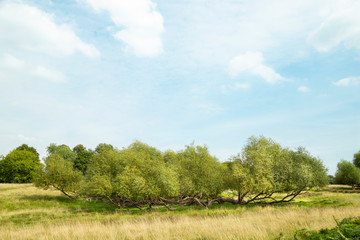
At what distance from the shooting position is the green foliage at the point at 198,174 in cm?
3725

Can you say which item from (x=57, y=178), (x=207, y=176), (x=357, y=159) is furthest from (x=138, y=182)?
(x=357, y=159)

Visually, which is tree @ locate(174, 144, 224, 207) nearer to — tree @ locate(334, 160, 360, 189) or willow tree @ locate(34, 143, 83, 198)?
willow tree @ locate(34, 143, 83, 198)

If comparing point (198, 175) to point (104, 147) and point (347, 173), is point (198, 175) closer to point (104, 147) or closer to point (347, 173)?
point (104, 147)

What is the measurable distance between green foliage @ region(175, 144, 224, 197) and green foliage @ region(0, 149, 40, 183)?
76.0 meters

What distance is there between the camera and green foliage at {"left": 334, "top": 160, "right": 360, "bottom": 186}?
73.5 m

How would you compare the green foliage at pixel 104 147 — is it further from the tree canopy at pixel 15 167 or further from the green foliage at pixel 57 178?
the tree canopy at pixel 15 167

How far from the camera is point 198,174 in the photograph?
129ft

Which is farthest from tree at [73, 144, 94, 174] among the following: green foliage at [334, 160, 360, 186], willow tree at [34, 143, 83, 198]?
green foliage at [334, 160, 360, 186]

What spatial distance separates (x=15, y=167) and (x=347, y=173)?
122m

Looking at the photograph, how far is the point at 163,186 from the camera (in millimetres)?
34281

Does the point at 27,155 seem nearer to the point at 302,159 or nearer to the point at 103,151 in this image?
the point at 103,151

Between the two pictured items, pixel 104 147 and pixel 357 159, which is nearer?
pixel 104 147

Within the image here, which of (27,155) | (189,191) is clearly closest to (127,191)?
(189,191)

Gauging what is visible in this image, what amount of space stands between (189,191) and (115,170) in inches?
685
